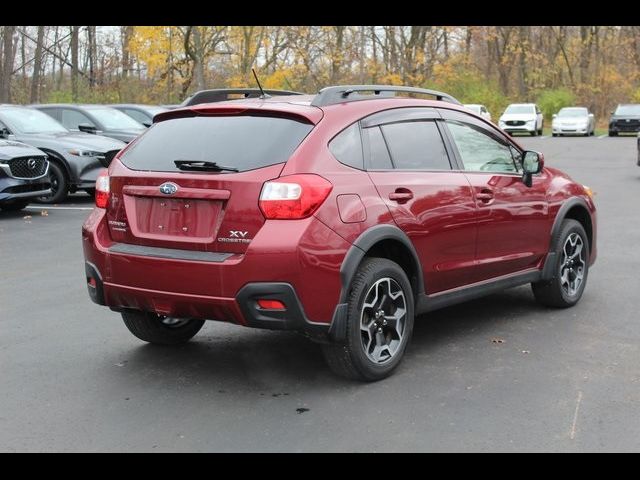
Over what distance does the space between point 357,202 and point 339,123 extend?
1.67 ft

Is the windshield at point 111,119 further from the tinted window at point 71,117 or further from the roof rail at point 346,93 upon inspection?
the roof rail at point 346,93

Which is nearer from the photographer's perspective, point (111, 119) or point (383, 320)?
point (383, 320)

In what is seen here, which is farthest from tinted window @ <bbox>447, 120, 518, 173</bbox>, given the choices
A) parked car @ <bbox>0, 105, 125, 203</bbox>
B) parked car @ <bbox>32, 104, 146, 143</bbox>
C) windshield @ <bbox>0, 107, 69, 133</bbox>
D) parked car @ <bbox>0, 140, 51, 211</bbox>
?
parked car @ <bbox>32, 104, 146, 143</bbox>

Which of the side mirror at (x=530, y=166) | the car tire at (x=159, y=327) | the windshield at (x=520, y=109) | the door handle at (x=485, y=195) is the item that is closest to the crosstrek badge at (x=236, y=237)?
the car tire at (x=159, y=327)

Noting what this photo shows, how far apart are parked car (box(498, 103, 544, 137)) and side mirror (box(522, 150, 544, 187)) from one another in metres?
36.2

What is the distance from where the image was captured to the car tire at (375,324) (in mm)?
4723

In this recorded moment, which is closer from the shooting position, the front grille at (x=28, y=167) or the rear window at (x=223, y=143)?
the rear window at (x=223, y=143)

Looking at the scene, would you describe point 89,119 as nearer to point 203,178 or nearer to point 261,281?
point 203,178

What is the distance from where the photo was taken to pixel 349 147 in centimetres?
495

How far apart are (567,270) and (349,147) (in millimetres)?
2684

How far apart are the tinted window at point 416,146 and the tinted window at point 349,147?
29 cm

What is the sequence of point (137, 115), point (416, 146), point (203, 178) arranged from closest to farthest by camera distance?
1. point (203, 178)
2. point (416, 146)
3. point (137, 115)

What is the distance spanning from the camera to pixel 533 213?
6.33m

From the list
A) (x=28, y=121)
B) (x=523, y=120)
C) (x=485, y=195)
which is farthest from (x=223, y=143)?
(x=523, y=120)
